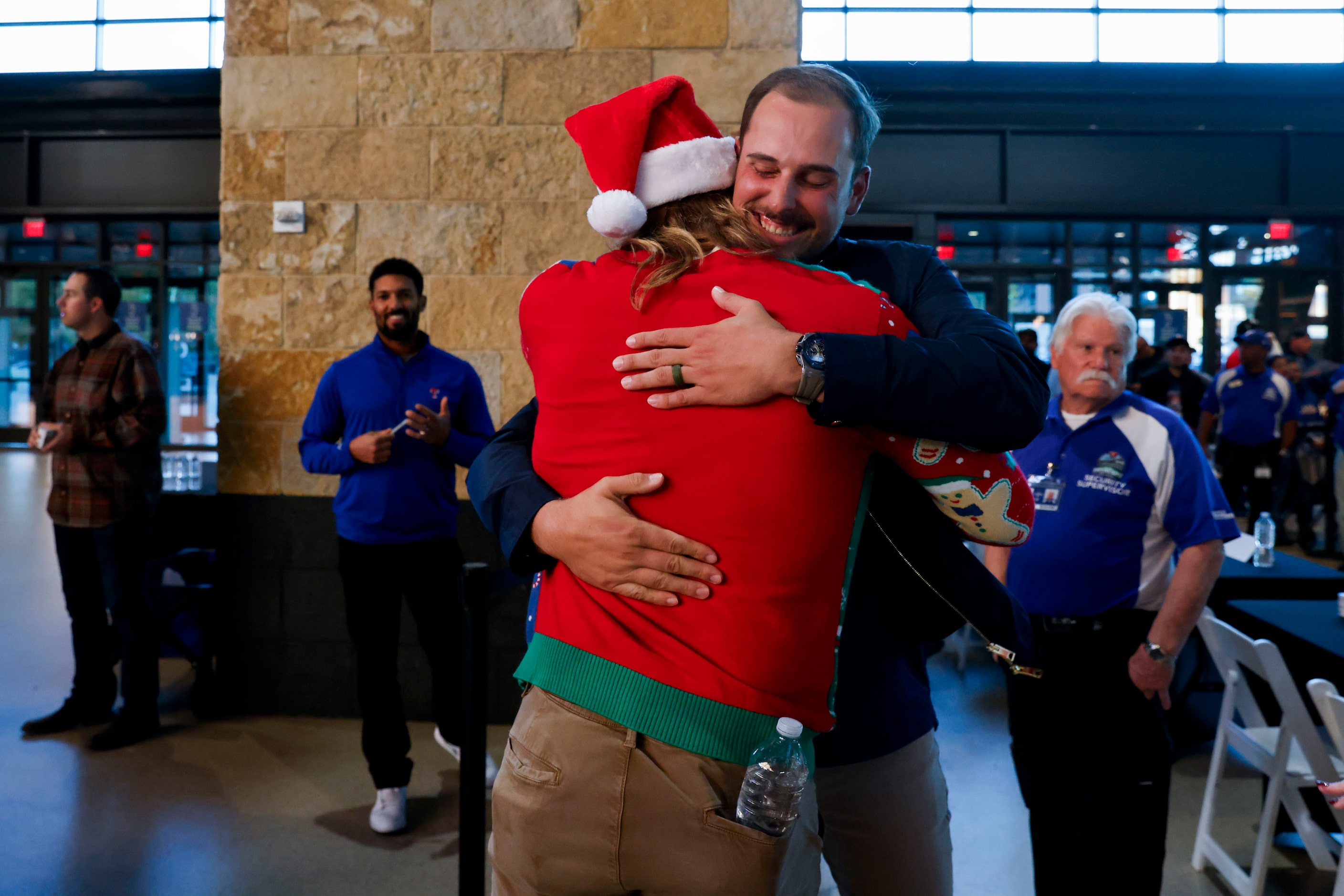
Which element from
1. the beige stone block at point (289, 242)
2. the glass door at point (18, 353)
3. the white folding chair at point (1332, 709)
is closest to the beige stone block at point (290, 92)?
the beige stone block at point (289, 242)

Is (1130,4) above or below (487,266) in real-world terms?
above

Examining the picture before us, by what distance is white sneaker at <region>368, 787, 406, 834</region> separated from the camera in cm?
310

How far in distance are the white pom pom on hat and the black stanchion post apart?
3.59ft

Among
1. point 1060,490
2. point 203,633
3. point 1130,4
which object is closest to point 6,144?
point 203,633

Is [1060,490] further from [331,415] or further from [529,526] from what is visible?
[331,415]

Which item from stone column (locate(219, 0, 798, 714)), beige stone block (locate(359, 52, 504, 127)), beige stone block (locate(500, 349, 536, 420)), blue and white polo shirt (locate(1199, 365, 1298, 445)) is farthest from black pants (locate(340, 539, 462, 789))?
blue and white polo shirt (locate(1199, 365, 1298, 445))

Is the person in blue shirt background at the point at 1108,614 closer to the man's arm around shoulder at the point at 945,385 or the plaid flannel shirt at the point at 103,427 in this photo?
the man's arm around shoulder at the point at 945,385

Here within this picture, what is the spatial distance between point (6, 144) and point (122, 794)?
1178 cm

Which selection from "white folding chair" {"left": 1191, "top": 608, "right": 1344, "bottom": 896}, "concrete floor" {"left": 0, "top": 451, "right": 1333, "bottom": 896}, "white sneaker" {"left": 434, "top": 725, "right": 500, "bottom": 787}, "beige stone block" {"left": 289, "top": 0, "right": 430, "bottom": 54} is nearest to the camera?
"white folding chair" {"left": 1191, "top": 608, "right": 1344, "bottom": 896}

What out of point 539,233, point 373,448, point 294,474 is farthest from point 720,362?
Result: point 294,474

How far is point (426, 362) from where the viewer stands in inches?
136

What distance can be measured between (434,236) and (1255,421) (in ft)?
22.8

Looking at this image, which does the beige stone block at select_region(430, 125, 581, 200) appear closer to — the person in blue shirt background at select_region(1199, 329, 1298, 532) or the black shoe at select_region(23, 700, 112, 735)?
the black shoe at select_region(23, 700, 112, 735)

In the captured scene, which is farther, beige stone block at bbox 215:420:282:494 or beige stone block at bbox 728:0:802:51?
beige stone block at bbox 215:420:282:494
